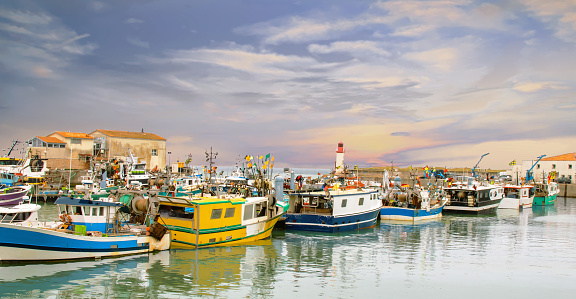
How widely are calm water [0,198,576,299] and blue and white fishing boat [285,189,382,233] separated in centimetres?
117

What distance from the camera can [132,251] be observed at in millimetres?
22062

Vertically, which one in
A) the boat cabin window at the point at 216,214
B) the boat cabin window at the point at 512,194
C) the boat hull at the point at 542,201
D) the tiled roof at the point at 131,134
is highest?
the tiled roof at the point at 131,134

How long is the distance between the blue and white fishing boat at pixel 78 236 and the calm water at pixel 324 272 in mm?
539

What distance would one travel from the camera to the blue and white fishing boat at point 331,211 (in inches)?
1313

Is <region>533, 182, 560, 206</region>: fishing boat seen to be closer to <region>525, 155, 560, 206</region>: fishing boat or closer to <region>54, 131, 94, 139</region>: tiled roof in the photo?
<region>525, 155, 560, 206</region>: fishing boat

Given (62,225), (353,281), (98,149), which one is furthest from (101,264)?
(98,149)

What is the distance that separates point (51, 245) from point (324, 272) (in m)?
12.6

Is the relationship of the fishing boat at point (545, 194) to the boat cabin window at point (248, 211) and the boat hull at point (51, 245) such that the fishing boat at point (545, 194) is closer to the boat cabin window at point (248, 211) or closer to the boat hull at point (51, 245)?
the boat cabin window at point (248, 211)

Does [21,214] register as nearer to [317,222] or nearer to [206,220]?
[206,220]

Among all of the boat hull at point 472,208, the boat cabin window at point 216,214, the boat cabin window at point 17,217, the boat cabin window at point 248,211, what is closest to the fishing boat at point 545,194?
the boat hull at point 472,208

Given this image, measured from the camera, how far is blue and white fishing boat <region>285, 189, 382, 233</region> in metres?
33.3

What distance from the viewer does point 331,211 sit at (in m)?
34.9

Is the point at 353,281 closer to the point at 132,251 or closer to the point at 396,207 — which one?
the point at 132,251

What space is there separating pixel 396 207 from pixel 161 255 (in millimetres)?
27270
